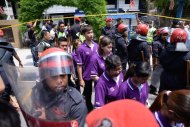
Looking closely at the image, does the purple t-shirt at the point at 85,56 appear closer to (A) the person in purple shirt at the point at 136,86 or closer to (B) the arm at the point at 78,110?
(A) the person in purple shirt at the point at 136,86

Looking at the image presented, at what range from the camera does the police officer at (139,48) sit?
18.0ft

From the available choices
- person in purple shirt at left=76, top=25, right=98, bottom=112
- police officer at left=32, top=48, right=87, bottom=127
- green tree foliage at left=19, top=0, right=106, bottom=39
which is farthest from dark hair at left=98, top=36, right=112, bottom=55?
green tree foliage at left=19, top=0, right=106, bottom=39

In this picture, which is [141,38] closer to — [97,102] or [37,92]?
[97,102]

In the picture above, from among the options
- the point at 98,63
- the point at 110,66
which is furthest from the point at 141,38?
the point at 110,66

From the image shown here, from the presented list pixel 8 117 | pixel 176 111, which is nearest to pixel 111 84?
pixel 176 111

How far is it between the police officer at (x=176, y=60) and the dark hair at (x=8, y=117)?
9.03 feet

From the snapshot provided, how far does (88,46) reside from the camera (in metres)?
4.62

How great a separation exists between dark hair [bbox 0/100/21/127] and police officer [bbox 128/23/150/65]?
14.2 feet

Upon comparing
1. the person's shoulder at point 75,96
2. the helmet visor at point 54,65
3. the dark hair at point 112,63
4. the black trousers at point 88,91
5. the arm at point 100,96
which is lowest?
the black trousers at point 88,91

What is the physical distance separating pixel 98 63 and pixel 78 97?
7.07ft

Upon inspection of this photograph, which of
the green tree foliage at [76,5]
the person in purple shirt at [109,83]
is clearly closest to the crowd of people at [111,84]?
the person in purple shirt at [109,83]

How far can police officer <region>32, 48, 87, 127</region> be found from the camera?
1488 mm

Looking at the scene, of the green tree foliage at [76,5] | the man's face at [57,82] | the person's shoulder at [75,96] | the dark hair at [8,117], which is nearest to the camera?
the dark hair at [8,117]

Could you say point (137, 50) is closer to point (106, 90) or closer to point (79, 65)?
point (79, 65)
